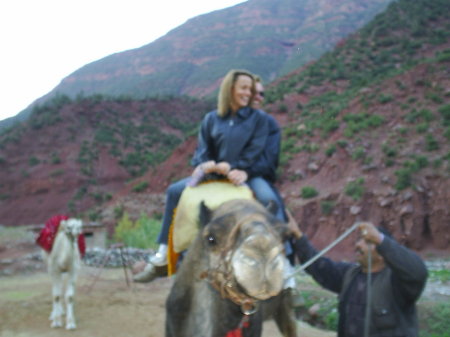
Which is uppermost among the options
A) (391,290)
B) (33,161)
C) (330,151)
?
(391,290)

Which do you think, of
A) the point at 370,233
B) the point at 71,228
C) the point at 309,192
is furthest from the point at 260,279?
the point at 309,192

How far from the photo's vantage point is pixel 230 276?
6.98 ft

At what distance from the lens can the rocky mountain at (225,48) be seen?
81.2 meters

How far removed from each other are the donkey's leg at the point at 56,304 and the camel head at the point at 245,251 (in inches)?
274

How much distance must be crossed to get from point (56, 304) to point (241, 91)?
6.77 metres

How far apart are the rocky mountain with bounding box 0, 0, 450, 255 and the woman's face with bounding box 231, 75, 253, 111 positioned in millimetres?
13737

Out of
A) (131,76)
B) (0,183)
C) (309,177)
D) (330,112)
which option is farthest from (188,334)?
(131,76)

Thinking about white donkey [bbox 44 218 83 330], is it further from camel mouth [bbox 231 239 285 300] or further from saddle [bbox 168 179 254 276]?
camel mouth [bbox 231 239 285 300]

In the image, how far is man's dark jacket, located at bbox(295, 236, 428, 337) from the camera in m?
3.19

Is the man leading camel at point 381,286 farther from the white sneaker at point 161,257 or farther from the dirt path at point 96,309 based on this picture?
the dirt path at point 96,309

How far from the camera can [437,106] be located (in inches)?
854

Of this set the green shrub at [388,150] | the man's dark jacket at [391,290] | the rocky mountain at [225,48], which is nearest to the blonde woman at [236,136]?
the man's dark jacket at [391,290]

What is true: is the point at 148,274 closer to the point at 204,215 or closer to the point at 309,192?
the point at 204,215

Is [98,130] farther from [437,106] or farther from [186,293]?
[186,293]
